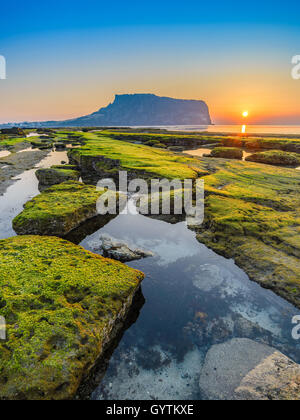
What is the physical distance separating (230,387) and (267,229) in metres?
9.48

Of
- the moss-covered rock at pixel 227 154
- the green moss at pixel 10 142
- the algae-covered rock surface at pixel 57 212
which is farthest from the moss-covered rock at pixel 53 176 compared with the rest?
the green moss at pixel 10 142

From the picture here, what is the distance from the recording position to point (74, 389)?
5.29 metres

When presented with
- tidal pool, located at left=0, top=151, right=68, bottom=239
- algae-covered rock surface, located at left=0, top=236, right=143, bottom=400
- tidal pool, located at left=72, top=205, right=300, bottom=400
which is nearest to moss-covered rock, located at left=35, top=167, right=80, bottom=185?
tidal pool, located at left=0, top=151, right=68, bottom=239

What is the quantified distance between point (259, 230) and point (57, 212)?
1318cm

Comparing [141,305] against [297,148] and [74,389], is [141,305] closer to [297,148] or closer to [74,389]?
[74,389]

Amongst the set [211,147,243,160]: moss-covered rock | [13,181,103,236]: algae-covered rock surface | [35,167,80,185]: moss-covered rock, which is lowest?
[13,181,103,236]: algae-covered rock surface

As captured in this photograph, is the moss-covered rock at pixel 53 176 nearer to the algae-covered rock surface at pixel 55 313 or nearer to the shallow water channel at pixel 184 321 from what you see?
the shallow water channel at pixel 184 321

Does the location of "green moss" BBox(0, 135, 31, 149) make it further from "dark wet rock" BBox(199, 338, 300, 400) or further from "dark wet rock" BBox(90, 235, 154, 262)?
"dark wet rock" BBox(199, 338, 300, 400)

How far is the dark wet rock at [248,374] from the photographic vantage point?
571 centimetres

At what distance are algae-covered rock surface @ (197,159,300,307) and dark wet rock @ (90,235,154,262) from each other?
4.10 metres

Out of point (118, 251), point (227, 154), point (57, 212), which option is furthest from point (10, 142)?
point (118, 251)

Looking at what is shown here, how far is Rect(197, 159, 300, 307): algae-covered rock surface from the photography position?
392 inches

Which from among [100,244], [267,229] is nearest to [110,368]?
[100,244]

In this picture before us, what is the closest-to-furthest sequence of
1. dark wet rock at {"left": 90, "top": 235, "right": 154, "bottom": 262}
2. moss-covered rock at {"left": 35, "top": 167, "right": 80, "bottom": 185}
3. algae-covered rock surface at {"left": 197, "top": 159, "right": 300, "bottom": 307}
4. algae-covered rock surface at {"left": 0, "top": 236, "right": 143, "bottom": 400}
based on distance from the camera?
algae-covered rock surface at {"left": 0, "top": 236, "right": 143, "bottom": 400}, algae-covered rock surface at {"left": 197, "top": 159, "right": 300, "bottom": 307}, dark wet rock at {"left": 90, "top": 235, "right": 154, "bottom": 262}, moss-covered rock at {"left": 35, "top": 167, "right": 80, "bottom": 185}
